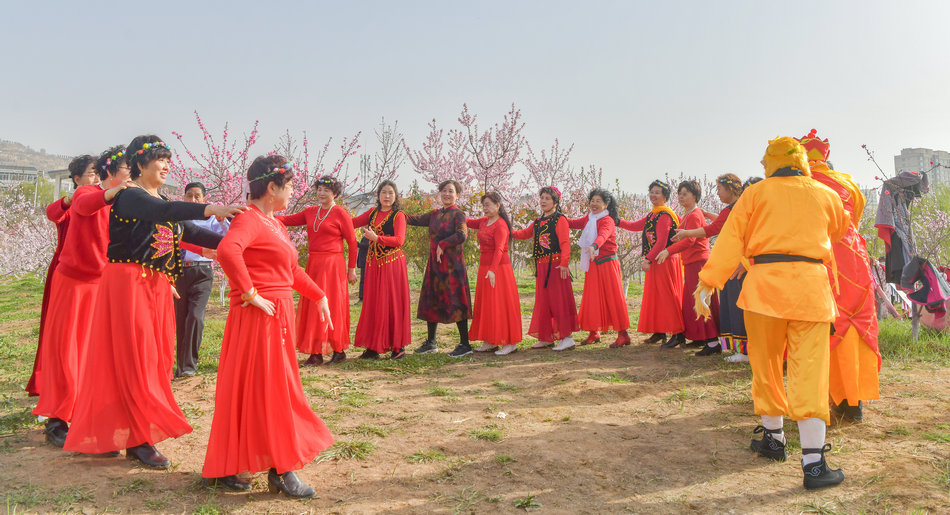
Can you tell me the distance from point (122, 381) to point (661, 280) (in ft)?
18.8

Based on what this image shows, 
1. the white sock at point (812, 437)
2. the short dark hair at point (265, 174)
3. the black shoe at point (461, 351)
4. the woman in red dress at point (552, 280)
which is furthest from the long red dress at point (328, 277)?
the white sock at point (812, 437)

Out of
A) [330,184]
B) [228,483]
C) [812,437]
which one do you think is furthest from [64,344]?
[812,437]

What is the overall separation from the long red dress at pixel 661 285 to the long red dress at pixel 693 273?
0.43ft

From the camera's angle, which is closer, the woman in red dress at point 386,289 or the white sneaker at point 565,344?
the woman in red dress at point 386,289

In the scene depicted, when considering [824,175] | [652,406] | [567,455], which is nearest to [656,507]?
[567,455]

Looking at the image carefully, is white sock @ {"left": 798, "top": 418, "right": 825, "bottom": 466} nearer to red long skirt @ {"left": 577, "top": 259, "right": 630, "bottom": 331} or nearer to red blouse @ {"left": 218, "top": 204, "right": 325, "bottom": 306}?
red blouse @ {"left": 218, "top": 204, "right": 325, "bottom": 306}

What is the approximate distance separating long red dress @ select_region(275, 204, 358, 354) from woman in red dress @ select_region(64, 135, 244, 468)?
268 centimetres

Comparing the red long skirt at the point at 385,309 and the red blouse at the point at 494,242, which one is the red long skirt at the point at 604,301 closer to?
the red blouse at the point at 494,242

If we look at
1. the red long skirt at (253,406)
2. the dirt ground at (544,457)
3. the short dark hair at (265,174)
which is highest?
the short dark hair at (265,174)

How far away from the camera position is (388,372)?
19.2ft

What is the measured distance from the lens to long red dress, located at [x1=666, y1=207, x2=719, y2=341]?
6.43 m

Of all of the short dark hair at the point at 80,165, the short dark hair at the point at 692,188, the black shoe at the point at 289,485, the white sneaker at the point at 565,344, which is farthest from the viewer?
the white sneaker at the point at 565,344

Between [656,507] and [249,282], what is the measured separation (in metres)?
2.33

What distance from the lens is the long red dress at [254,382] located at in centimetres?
282
